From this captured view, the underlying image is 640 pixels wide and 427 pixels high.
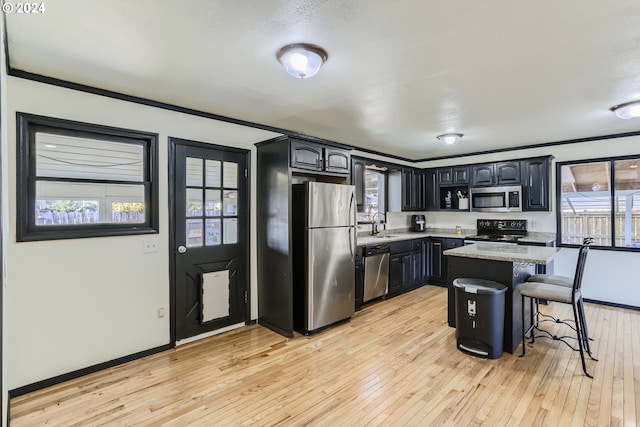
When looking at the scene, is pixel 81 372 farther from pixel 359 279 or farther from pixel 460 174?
pixel 460 174

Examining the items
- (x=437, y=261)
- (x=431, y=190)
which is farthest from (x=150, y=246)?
(x=431, y=190)

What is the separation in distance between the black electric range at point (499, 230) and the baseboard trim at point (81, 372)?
472 centimetres

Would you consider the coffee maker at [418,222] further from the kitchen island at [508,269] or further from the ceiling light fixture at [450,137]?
the kitchen island at [508,269]

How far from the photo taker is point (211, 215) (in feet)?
11.7

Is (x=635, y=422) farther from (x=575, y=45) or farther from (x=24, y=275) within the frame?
(x=24, y=275)

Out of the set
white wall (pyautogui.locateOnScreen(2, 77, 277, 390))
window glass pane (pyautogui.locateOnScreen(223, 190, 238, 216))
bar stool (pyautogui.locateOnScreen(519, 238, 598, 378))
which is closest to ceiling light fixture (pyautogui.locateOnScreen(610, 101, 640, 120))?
bar stool (pyautogui.locateOnScreen(519, 238, 598, 378))

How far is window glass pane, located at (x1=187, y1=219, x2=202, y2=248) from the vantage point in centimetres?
341

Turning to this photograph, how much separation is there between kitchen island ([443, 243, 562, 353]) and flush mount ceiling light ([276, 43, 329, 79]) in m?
2.41

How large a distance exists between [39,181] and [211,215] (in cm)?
145

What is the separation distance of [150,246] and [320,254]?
5.63 feet

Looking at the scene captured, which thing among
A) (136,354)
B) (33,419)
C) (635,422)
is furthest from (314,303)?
(635,422)

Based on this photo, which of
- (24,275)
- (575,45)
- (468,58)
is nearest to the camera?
(575,45)

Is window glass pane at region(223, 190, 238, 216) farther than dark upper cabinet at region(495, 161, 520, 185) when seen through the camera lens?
No

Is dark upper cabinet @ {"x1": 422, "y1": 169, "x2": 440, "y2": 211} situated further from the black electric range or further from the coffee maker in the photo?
the black electric range
